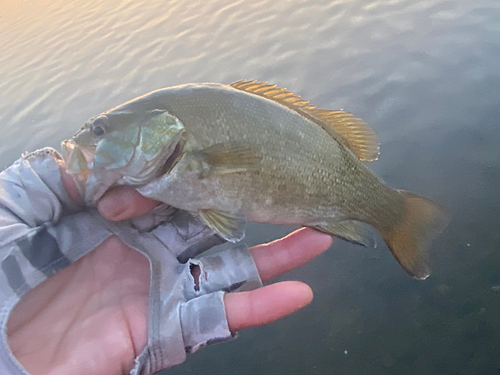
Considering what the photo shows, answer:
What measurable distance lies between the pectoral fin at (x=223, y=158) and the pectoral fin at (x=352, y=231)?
0.64m

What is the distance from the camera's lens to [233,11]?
8.37 meters

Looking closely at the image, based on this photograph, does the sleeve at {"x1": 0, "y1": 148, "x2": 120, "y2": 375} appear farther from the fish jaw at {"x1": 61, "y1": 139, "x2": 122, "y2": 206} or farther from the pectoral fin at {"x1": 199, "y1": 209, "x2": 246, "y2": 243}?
the pectoral fin at {"x1": 199, "y1": 209, "x2": 246, "y2": 243}

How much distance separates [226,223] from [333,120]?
35.9 inches

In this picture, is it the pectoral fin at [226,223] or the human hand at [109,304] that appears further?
the pectoral fin at [226,223]

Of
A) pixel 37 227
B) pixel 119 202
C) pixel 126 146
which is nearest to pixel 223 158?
pixel 126 146

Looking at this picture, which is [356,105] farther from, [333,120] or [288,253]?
[288,253]

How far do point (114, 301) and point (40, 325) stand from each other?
14.7 inches

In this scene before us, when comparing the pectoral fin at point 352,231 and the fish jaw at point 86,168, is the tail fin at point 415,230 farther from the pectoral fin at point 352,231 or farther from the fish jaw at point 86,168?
the fish jaw at point 86,168

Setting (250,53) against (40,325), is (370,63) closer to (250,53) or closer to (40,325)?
(250,53)

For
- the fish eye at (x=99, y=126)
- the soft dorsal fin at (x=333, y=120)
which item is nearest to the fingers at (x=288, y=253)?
the soft dorsal fin at (x=333, y=120)

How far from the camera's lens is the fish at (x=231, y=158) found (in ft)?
6.13

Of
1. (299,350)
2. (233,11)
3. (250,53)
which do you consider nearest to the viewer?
(299,350)

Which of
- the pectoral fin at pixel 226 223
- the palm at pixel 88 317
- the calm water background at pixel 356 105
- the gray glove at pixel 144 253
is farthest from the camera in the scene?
the calm water background at pixel 356 105

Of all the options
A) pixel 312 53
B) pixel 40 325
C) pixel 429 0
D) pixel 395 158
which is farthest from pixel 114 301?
pixel 429 0
